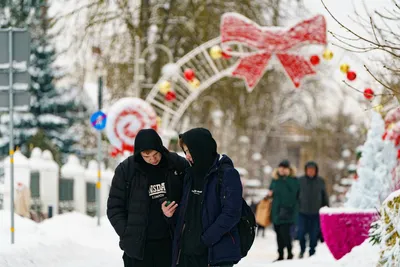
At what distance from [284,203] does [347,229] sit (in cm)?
230

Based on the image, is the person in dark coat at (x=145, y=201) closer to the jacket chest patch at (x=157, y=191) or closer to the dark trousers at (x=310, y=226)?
the jacket chest patch at (x=157, y=191)

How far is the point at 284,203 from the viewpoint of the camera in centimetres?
1698

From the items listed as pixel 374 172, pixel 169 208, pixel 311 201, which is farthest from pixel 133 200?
pixel 311 201

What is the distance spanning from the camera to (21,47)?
48.2ft

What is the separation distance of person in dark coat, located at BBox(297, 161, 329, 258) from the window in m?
11.4

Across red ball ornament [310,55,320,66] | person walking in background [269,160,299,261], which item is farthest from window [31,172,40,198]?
person walking in background [269,160,299,261]

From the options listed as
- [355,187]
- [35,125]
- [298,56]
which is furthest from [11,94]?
[35,125]

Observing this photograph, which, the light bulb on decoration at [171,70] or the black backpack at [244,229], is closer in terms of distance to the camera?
the black backpack at [244,229]

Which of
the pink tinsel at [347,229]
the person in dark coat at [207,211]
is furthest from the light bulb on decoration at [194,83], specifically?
the person in dark coat at [207,211]

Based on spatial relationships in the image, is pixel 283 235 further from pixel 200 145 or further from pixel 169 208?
pixel 200 145

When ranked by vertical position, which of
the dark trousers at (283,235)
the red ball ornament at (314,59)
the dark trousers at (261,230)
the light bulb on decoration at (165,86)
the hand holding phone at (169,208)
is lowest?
the dark trousers at (261,230)

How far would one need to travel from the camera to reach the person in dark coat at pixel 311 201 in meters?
17.3

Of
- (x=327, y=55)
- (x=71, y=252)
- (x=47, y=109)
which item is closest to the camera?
(x=71, y=252)

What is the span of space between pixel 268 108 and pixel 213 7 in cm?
2222
